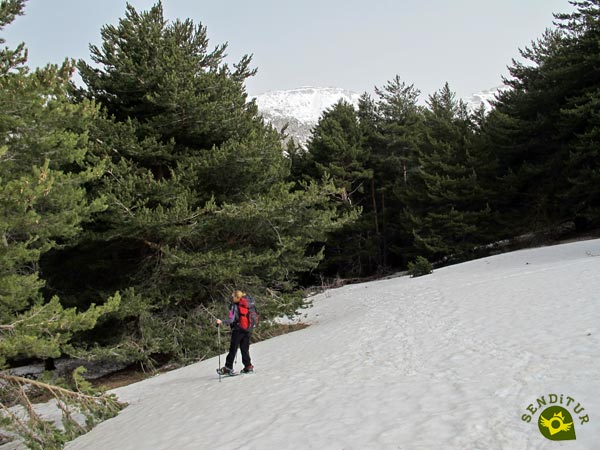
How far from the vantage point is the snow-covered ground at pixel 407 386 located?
4293 mm

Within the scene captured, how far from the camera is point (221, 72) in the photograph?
51.6 feet

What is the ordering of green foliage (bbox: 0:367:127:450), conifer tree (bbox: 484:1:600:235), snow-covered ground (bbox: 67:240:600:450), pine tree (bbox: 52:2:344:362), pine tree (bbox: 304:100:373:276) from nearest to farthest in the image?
snow-covered ground (bbox: 67:240:600:450), green foliage (bbox: 0:367:127:450), pine tree (bbox: 52:2:344:362), conifer tree (bbox: 484:1:600:235), pine tree (bbox: 304:100:373:276)

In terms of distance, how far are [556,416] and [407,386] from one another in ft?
6.63

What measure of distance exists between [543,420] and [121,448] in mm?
5337

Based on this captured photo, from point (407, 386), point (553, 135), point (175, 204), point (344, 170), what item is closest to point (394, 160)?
point (344, 170)

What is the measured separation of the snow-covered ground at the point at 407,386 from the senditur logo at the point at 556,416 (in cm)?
4

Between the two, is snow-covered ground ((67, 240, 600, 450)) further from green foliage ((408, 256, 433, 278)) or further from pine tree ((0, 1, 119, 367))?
green foliage ((408, 256, 433, 278))

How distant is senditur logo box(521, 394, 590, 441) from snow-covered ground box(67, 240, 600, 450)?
0.04 meters

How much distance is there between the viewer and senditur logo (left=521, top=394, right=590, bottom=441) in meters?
3.71

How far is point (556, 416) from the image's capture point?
397 centimetres

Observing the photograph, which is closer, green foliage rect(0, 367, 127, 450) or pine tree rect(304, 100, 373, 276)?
green foliage rect(0, 367, 127, 450)

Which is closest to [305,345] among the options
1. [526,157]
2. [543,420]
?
[543,420]

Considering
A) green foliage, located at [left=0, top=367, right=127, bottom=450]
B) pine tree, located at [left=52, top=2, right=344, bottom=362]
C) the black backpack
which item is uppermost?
pine tree, located at [left=52, top=2, right=344, bottom=362]

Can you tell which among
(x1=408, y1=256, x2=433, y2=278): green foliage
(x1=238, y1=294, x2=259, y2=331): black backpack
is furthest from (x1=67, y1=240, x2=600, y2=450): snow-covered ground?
(x1=408, y1=256, x2=433, y2=278): green foliage
